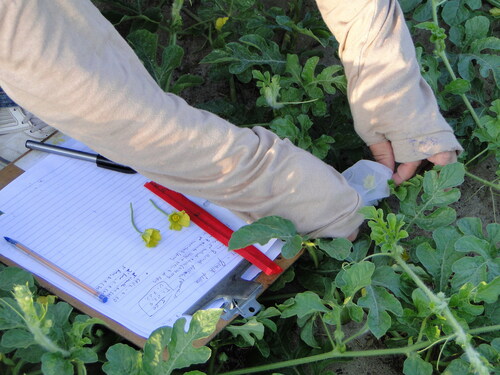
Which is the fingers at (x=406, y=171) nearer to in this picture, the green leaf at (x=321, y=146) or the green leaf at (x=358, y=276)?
the green leaf at (x=321, y=146)

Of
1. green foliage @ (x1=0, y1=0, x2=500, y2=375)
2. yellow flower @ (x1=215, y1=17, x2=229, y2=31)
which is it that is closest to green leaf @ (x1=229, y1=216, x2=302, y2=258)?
green foliage @ (x1=0, y1=0, x2=500, y2=375)

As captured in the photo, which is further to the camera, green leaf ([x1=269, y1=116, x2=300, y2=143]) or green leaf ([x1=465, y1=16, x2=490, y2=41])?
green leaf ([x1=465, y1=16, x2=490, y2=41])

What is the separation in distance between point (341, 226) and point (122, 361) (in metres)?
0.65

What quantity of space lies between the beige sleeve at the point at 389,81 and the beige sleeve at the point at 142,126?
0.23 meters

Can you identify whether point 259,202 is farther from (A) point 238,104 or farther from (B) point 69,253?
(A) point 238,104

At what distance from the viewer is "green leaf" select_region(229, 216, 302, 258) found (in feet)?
4.98

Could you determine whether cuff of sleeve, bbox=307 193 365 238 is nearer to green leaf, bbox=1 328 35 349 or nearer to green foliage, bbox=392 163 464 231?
green foliage, bbox=392 163 464 231

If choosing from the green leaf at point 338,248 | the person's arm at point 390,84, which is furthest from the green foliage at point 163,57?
the green leaf at point 338,248

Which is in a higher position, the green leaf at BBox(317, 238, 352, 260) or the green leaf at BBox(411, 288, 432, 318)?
the green leaf at BBox(317, 238, 352, 260)

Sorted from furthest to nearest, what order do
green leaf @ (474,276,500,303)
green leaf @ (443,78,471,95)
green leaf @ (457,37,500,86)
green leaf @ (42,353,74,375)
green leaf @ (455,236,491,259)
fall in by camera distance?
green leaf @ (457,37,500,86)
green leaf @ (443,78,471,95)
green leaf @ (455,236,491,259)
green leaf @ (474,276,500,303)
green leaf @ (42,353,74,375)

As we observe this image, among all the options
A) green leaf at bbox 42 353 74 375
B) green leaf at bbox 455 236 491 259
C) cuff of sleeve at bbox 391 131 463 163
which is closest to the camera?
green leaf at bbox 42 353 74 375

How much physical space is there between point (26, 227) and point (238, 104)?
848mm

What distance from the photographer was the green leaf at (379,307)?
57.6 inches

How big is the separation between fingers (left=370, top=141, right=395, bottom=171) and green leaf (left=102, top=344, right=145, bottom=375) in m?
0.90
